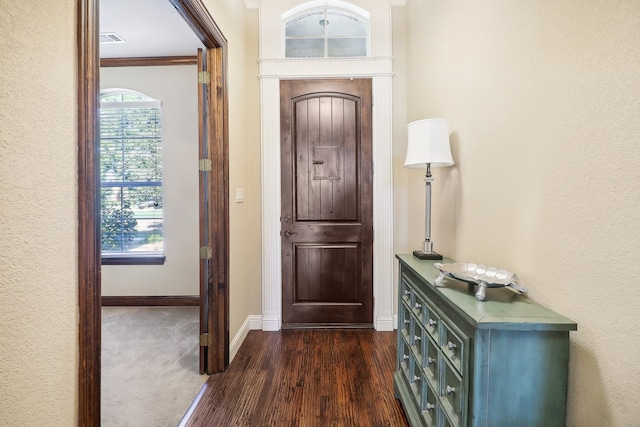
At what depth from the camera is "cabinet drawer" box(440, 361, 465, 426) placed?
108 centimetres

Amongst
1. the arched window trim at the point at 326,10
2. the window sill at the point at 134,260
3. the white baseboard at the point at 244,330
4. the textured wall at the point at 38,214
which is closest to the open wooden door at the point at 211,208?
the white baseboard at the point at 244,330

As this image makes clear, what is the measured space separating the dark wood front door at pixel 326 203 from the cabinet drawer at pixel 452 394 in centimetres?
170

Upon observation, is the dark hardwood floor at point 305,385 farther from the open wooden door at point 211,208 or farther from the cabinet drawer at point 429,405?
the cabinet drawer at point 429,405

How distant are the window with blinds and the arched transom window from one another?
1.87m

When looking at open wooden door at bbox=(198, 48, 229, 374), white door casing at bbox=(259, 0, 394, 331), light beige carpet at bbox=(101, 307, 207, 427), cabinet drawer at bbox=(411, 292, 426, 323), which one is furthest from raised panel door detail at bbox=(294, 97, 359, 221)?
light beige carpet at bbox=(101, 307, 207, 427)

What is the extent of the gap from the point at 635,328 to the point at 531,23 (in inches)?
45.4

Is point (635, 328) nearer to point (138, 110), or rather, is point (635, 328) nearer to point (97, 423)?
point (97, 423)

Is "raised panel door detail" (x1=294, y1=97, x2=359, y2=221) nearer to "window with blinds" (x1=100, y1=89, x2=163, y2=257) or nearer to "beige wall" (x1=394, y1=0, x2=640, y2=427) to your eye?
"beige wall" (x1=394, y1=0, x2=640, y2=427)

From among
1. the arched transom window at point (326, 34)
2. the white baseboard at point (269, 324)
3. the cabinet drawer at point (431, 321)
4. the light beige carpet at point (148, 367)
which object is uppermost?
the arched transom window at point (326, 34)

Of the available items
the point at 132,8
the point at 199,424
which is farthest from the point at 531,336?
the point at 132,8

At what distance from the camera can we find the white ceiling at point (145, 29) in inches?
105

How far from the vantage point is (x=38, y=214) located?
81 centimetres

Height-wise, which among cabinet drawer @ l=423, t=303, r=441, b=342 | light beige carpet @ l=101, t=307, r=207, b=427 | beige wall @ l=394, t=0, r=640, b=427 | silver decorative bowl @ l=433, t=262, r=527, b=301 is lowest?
light beige carpet @ l=101, t=307, r=207, b=427

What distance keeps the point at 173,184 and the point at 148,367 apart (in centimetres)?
208
